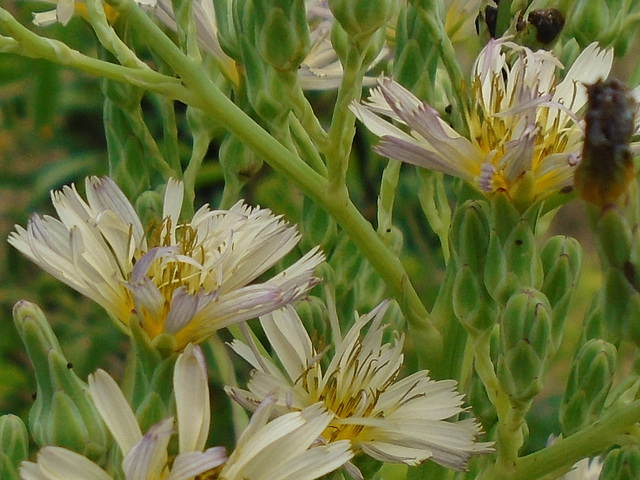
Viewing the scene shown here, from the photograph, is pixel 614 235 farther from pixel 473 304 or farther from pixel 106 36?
pixel 106 36

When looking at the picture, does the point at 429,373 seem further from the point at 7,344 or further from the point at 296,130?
the point at 7,344

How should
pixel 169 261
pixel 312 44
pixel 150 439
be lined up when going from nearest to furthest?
1. pixel 150 439
2. pixel 169 261
3. pixel 312 44

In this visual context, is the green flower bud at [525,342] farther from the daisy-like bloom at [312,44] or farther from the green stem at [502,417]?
the daisy-like bloom at [312,44]

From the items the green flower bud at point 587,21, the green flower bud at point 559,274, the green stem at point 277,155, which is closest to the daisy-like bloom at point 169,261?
the green stem at point 277,155

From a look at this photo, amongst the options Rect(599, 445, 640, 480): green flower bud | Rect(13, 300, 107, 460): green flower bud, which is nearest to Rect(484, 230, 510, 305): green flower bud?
Rect(599, 445, 640, 480): green flower bud

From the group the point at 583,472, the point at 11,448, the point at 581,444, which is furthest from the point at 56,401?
the point at 583,472

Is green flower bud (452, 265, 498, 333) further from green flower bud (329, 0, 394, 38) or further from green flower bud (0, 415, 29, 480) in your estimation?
green flower bud (0, 415, 29, 480)

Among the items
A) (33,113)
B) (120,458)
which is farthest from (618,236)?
(33,113)
